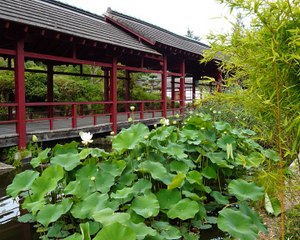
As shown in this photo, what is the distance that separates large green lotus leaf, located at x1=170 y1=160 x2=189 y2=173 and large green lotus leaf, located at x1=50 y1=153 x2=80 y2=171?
2.98ft

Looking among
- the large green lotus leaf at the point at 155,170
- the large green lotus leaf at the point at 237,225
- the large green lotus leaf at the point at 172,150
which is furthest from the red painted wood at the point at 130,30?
the large green lotus leaf at the point at 237,225

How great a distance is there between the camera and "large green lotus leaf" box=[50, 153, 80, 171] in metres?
2.99

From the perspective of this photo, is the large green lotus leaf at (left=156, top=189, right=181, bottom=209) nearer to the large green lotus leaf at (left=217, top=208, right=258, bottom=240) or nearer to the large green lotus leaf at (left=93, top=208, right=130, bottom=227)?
the large green lotus leaf at (left=217, top=208, right=258, bottom=240)

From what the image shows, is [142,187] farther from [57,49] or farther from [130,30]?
[130,30]

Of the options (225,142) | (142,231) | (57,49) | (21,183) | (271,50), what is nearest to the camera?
(271,50)

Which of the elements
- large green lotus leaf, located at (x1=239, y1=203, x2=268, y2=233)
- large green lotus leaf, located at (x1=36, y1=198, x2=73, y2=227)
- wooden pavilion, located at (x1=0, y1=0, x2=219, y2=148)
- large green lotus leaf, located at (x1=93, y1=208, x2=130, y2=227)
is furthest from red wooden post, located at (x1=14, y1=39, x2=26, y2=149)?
large green lotus leaf, located at (x1=239, y1=203, x2=268, y2=233)

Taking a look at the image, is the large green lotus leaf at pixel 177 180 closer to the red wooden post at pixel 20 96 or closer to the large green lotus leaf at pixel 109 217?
the large green lotus leaf at pixel 109 217

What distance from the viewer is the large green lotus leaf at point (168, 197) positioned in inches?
106

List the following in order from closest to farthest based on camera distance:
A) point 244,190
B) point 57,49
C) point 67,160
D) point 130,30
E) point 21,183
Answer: point 244,190
point 21,183
point 67,160
point 57,49
point 130,30

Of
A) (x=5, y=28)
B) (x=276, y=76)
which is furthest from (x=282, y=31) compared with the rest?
(x=5, y=28)

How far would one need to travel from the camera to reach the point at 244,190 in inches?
108

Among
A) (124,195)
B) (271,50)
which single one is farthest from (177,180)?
(271,50)

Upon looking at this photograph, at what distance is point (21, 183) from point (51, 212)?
51 centimetres

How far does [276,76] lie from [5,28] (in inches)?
203
